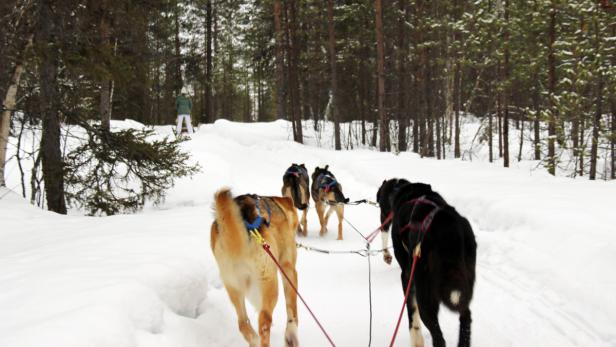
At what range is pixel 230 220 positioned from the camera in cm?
300

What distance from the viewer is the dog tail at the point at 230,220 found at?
2.99 m

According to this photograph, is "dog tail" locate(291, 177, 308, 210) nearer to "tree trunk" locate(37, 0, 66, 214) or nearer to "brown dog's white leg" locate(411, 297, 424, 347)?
"tree trunk" locate(37, 0, 66, 214)

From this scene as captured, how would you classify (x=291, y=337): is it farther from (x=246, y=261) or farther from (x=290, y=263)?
(x=246, y=261)

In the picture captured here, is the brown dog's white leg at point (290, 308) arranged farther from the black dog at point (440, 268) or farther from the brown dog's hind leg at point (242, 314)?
the black dog at point (440, 268)

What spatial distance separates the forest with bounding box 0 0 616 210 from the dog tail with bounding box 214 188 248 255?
5.41m

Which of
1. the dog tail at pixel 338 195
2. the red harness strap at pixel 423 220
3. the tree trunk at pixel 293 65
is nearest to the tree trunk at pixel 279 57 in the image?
the tree trunk at pixel 293 65

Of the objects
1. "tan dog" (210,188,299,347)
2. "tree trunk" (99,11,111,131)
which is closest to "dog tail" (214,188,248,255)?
"tan dog" (210,188,299,347)

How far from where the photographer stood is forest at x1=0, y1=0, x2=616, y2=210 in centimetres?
803

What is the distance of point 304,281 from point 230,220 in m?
2.69

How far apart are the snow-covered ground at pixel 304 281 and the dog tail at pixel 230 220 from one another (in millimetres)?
831

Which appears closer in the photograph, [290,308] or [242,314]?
[242,314]

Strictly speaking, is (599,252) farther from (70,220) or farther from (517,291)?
(70,220)

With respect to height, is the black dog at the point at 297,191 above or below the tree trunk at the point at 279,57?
below

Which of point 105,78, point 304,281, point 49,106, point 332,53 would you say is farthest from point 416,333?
point 332,53
